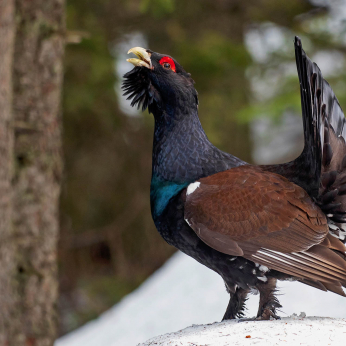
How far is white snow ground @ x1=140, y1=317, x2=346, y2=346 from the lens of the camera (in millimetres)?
2652

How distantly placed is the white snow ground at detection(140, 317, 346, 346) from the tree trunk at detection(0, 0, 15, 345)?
1.70m

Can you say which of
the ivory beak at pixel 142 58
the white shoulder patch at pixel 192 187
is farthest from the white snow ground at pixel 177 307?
the ivory beak at pixel 142 58

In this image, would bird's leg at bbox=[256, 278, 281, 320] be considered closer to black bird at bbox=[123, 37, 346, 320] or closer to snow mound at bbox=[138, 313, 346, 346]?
black bird at bbox=[123, 37, 346, 320]

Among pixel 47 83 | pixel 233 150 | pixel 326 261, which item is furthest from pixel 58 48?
pixel 233 150

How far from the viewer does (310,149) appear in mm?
3230

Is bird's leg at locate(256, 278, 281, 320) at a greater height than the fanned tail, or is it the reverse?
the fanned tail

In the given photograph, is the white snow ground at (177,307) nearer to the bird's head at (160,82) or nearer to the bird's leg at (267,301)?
the bird's leg at (267,301)

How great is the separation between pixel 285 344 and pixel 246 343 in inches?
8.1

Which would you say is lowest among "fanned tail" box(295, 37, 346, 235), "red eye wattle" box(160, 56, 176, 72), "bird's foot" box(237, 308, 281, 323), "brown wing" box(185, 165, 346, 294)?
"bird's foot" box(237, 308, 281, 323)

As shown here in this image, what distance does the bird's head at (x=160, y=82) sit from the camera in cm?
360

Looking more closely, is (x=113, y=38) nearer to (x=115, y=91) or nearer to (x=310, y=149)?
(x=115, y=91)

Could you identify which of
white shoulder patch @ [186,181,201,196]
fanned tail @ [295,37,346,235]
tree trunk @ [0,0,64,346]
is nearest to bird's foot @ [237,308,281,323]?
fanned tail @ [295,37,346,235]

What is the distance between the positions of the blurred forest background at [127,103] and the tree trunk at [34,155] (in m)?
0.54

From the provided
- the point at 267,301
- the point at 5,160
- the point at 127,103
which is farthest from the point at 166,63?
the point at 127,103
